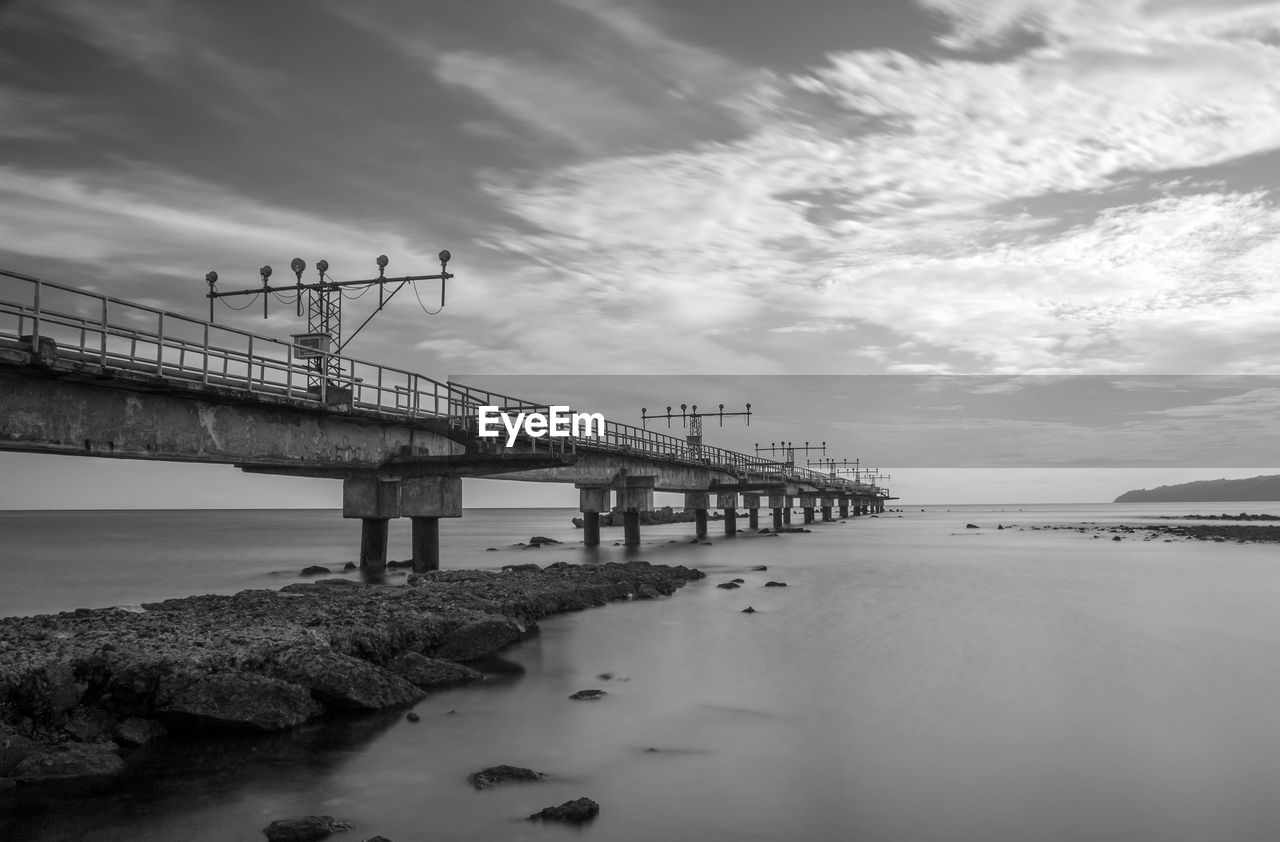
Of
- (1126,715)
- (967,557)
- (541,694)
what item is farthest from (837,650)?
(967,557)

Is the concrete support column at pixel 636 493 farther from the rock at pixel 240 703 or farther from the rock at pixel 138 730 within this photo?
the rock at pixel 138 730

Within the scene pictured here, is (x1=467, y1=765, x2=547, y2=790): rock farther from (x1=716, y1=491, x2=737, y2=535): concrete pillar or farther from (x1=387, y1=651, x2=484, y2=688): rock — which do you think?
(x1=716, y1=491, x2=737, y2=535): concrete pillar

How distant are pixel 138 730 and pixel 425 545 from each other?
22318 millimetres

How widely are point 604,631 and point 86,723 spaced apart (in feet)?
39.1

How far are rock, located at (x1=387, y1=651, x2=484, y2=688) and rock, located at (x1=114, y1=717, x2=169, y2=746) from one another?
3701 mm

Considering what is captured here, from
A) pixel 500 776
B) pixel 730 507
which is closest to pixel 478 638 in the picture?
pixel 500 776

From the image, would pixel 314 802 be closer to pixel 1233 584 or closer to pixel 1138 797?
pixel 1138 797

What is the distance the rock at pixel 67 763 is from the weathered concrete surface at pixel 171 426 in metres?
9.20

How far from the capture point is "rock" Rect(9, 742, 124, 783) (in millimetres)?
9438

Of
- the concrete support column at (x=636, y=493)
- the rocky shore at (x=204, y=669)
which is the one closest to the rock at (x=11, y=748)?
the rocky shore at (x=204, y=669)

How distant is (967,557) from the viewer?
54.7m

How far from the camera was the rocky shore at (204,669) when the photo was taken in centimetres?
1057

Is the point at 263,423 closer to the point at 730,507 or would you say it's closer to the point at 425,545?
the point at 425,545

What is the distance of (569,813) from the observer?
29.8 feet
